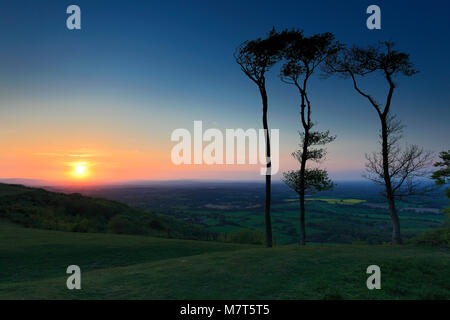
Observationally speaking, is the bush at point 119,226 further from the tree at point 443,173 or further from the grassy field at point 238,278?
the tree at point 443,173

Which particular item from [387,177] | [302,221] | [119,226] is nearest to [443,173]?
[387,177]

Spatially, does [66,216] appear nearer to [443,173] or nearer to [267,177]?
[267,177]

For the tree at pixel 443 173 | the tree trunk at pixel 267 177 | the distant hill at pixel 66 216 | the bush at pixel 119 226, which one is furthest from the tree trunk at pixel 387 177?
the bush at pixel 119 226

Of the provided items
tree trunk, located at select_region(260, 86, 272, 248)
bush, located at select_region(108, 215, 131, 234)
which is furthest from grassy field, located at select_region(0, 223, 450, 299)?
bush, located at select_region(108, 215, 131, 234)

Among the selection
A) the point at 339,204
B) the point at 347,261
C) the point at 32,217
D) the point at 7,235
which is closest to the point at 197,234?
the point at 32,217

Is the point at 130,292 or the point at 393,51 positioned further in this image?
the point at 393,51

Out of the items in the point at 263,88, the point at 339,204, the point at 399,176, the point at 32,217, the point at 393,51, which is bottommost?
the point at 339,204

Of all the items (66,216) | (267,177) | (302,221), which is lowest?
(66,216)

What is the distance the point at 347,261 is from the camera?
11.4 m

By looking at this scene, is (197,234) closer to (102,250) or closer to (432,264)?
(102,250)

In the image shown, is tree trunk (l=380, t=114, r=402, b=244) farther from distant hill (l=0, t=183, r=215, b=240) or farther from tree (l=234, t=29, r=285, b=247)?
distant hill (l=0, t=183, r=215, b=240)
